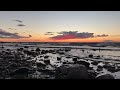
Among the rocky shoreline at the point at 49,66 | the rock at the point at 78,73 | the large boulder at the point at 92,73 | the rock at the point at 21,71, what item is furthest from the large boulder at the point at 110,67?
the rock at the point at 21,71

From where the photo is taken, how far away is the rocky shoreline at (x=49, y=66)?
16.9 ft

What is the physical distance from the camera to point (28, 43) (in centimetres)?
521

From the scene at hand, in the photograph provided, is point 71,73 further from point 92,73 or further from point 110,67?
point 110,67

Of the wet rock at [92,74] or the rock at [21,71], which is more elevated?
the rock at [21,71]

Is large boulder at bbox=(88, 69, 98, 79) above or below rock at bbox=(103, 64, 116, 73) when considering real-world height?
below

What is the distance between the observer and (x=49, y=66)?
5.16 meters

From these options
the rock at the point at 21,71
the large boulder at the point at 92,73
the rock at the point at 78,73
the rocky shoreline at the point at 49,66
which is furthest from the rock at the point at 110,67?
the rock at the point at 21,71

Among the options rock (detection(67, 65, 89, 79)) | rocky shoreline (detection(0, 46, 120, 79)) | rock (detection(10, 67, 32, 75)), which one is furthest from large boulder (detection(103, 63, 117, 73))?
rock (detection(10, 67, 32, 75))

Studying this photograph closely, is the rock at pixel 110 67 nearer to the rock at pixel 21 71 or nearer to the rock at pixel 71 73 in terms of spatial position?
the rock at pixel 71 73

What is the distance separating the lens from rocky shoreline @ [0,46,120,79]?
514cm

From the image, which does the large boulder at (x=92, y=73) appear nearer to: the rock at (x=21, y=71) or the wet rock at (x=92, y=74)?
the wet rock at (x=92, y=74)

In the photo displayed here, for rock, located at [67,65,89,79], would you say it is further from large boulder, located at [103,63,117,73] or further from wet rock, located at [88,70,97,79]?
large boulder, located at [103,63,117,73]

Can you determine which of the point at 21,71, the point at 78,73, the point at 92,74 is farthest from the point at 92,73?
the point at 21,71
